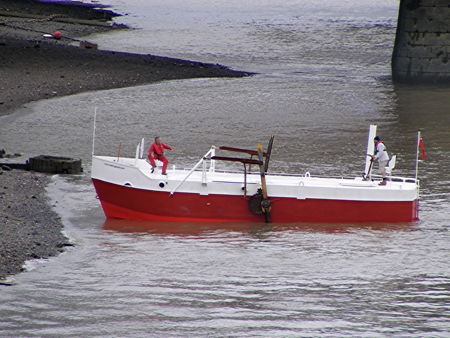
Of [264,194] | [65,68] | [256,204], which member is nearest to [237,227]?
[256,204]

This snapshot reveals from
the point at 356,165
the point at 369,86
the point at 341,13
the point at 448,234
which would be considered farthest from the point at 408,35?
the point at 341,13

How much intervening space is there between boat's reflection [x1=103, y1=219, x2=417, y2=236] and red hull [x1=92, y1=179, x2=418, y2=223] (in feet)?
0.46

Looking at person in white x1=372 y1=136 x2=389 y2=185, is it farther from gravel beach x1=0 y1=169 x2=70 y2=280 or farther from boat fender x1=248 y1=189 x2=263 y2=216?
gravel beach x1=0 y1=169 x2=70 y2=280

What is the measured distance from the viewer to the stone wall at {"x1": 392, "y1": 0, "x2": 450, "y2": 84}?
53688mm

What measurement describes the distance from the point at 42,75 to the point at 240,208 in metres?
30.0

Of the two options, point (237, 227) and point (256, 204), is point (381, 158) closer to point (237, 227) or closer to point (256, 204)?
point (256, 204)

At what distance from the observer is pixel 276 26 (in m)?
88.8

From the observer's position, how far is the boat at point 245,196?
24297mm

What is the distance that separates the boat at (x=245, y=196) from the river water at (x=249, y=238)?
41 centimetres

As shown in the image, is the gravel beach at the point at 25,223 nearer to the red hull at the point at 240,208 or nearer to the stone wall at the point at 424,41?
the red hull at the point at 240,208

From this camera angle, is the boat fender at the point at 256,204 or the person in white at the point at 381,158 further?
the person in white at the point at 381,158

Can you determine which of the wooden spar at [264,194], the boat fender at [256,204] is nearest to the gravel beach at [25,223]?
the boat fender at [256,204]

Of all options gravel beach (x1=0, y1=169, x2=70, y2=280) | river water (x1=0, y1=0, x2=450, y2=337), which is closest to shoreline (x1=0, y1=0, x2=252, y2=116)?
river water (x1=0, y1=0, x2=450, y2=337)

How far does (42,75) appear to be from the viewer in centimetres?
5166
